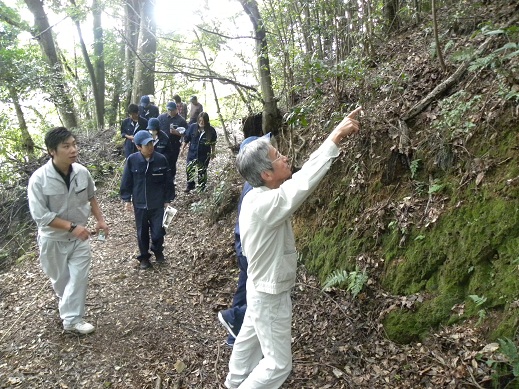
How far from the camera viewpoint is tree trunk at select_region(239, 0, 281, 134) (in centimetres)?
633

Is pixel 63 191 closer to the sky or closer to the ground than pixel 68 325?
closer to the sky

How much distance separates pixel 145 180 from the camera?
5941 millimetres

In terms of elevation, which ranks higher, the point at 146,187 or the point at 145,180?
the point at 145,180

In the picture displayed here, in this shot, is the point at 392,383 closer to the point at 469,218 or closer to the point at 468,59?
the point at 469,218

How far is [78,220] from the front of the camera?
14.5ft

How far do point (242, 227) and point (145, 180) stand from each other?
346 centimetres

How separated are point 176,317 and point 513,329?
11.6 feet

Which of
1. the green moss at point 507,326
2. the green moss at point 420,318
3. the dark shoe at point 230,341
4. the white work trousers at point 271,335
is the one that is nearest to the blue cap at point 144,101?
the dark shoe at point 230,341

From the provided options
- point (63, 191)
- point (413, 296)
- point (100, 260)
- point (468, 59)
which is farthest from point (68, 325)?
point (468, 59)

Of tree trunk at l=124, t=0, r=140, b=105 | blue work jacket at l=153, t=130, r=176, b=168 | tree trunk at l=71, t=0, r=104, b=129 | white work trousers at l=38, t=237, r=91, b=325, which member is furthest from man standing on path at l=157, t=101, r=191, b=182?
tree trunk at l=71, t=0, r=104, b=129

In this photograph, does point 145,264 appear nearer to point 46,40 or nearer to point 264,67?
point 264,67

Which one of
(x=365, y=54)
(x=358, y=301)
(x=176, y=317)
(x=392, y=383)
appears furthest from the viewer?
(x=365, y=54)

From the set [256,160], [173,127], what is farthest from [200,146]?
[256,160]

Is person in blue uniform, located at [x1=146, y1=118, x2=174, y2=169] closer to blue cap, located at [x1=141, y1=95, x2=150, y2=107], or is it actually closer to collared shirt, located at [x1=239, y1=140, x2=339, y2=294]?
blue cap, located at [x1=141, y1=95, x2=150, y2=107]
